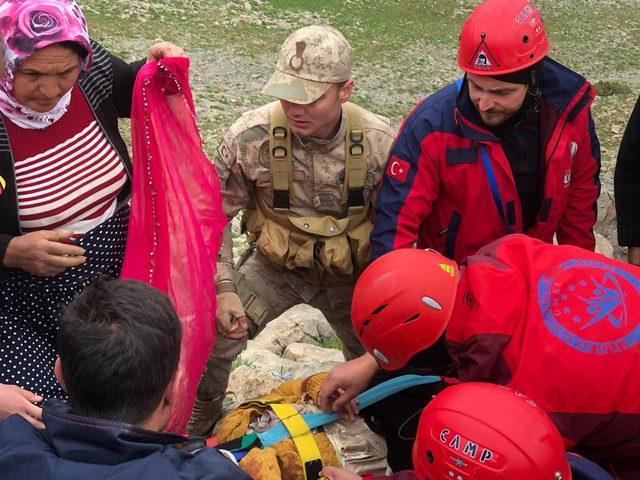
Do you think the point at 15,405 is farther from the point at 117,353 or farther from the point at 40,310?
the point at 117,353

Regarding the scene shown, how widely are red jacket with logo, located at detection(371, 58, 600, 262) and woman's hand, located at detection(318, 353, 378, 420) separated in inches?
31.1

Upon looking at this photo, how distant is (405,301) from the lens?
3348 millimetres

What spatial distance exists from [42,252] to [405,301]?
158cm

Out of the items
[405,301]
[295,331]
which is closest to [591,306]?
[405,301]

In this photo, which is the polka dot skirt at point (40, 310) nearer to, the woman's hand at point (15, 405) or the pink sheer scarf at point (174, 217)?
the pink sheer scarf at point (174, 217)

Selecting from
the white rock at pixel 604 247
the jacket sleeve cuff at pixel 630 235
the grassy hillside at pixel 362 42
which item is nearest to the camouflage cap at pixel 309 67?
the jacket sleeve cuff at pixel 630 235

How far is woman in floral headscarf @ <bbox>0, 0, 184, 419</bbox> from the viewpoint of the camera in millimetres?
3506

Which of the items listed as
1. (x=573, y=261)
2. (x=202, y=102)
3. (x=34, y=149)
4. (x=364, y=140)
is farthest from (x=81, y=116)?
(x=202, y=102)

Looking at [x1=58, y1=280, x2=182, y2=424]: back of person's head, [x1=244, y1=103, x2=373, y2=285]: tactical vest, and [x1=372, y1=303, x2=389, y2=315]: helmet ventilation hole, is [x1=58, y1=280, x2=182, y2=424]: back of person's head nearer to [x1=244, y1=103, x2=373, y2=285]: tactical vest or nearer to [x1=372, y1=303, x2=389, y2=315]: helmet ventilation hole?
[x1=372, y1=303, x2=389, y2=315]: helmet ventilation hole

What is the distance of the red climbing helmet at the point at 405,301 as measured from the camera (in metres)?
3.36

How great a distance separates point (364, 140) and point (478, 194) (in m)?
0.73

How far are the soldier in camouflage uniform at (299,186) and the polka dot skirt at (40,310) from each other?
0.82m

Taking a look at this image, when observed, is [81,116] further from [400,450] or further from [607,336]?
[607,336]

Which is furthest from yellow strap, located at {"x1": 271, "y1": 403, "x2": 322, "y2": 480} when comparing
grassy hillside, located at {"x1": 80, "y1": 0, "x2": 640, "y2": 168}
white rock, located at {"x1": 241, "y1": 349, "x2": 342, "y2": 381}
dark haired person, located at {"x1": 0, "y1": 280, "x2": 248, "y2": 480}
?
grassy hillside, located at {"x1": 80, "y1": 0, "x2": 640, "y2": 168}
